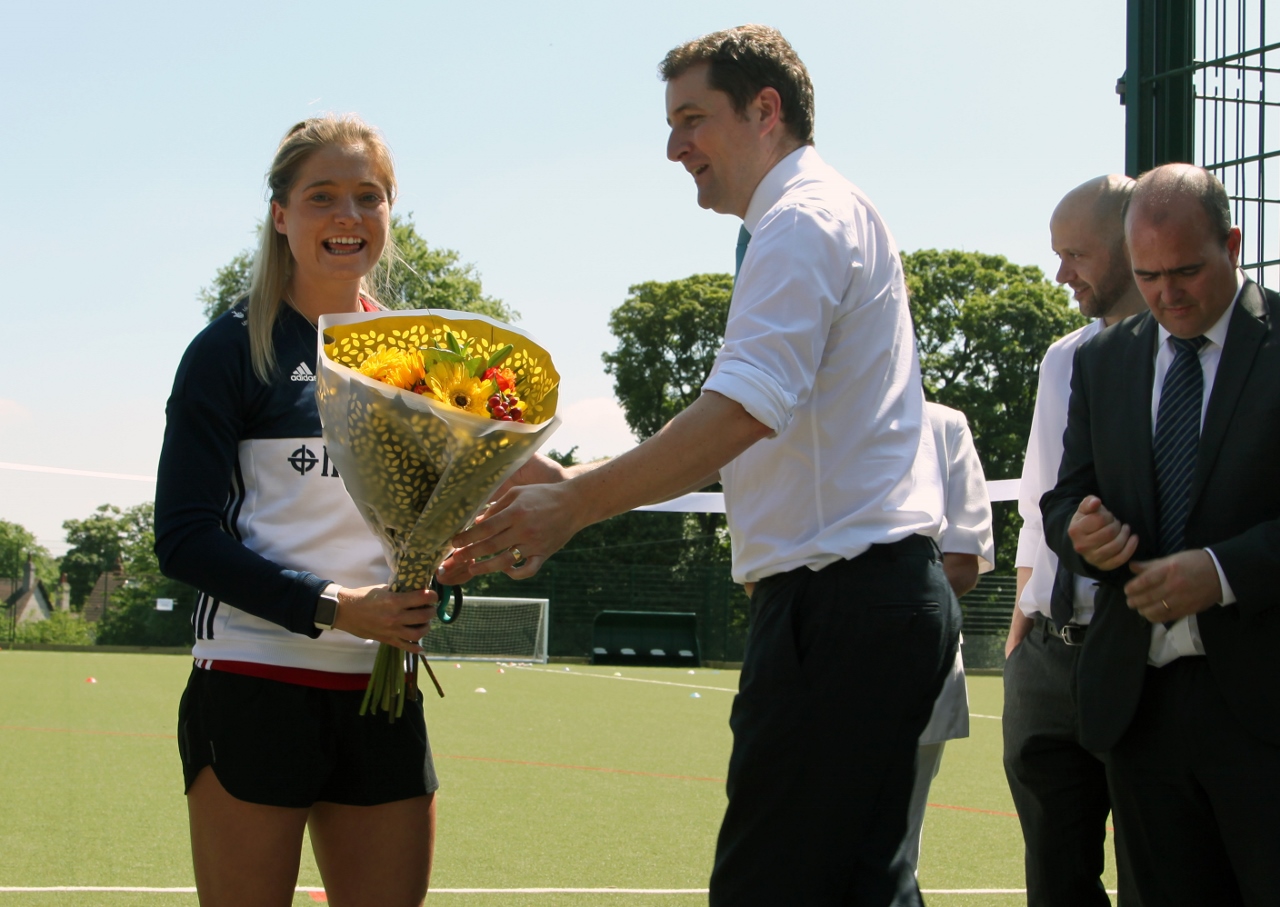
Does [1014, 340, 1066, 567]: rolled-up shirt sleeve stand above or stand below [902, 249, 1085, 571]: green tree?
below

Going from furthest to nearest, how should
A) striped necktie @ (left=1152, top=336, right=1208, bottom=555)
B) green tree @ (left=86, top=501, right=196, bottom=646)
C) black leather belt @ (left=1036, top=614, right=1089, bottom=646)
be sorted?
green tree @ (left=86, top=501, right=196, bottom=646)
black leather belt @ (left=1036, top=614, right=1089, bottom=646)
striped necktie @ (left=1152, top=336, right=1208, bottom=555)

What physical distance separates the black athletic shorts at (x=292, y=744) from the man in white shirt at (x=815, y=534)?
47cm

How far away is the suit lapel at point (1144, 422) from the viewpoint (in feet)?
10.1

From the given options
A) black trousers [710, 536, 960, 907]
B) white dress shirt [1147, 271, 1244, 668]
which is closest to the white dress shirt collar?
white dress shirt [1147, 271, 1244, 668]

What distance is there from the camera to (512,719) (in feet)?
42.6

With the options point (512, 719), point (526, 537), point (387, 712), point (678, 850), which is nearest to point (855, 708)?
point (526, 537)

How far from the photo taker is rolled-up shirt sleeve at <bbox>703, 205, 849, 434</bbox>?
2295 millimetres

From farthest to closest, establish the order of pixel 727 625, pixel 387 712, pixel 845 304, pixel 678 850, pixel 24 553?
pixel 24 553
pixel 727 625
pixel 678 850
pixel 387 712
pixel 845 304

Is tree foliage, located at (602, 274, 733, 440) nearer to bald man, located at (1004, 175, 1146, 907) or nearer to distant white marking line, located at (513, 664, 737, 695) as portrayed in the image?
distant white marking line, located at (513, 664, 737, 695)

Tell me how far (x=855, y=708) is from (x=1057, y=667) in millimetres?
1513

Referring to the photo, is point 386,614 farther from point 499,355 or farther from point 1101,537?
point 1101,537

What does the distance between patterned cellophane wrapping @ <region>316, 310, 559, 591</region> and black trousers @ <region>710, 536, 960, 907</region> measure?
24.1 inches

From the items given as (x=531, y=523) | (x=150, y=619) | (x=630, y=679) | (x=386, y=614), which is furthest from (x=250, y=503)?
(x=150, y=619)

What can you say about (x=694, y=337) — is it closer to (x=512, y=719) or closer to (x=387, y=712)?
(x=512, y=719)
